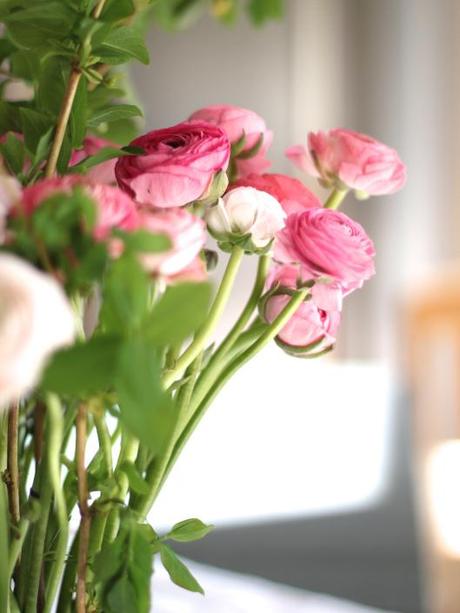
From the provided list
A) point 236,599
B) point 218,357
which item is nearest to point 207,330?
point 218,357

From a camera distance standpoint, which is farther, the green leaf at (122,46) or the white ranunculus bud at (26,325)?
the green leaf at (122,46)

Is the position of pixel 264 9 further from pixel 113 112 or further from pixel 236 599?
pixel 236 599

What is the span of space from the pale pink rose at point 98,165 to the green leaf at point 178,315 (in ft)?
0.60

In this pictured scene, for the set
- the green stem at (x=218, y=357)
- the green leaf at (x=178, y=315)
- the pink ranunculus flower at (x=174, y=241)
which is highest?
the pink ranunculus flower at (x=174, y=241)

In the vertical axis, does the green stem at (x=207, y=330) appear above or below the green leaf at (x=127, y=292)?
below

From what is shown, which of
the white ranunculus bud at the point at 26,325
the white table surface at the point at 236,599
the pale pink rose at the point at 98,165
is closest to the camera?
the white ranunculus bud at the point at 26,325

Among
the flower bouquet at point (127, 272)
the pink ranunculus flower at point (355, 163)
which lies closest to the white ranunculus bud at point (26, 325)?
the flower bouquet at point (127, 272)

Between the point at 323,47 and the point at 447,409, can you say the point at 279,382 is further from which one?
the point at 323,47

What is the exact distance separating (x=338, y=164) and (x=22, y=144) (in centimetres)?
15

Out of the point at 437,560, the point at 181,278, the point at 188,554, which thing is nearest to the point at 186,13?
the point at 181,278

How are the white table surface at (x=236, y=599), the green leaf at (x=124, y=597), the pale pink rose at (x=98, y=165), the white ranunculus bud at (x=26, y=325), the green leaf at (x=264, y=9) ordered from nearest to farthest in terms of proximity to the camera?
1. the white ranunculus bud at (x=26, y=325)
2. the green leaf at (x=124, y=597)
3. the pale pink rose at (x=98, y=165)
4. the green leaf at (x=264, y=9)
5. the white table surface at (x=236, y=599)

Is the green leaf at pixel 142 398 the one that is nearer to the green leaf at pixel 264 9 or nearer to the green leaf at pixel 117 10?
the green leaf at pixel 117 10

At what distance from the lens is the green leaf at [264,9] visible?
0.66 meters

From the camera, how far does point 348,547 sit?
158 cm
